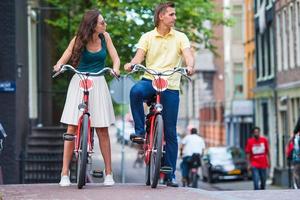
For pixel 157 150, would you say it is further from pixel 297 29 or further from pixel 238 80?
pixel 238 80

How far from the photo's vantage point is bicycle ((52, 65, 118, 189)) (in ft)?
35.1

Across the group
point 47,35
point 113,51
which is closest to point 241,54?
point 47,35

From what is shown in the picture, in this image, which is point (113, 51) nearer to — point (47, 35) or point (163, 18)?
point (163, 18)

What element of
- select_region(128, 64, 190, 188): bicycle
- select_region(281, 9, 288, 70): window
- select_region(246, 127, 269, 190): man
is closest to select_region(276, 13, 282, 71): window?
select_region(281, 9, 288, 70): window

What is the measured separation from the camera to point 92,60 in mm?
11312

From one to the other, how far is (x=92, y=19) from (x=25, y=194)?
2085 mm

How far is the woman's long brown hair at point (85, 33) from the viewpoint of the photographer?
1120 cm

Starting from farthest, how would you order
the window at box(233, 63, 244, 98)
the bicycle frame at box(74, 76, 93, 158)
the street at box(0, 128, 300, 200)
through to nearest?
the window at box(233, 63, 244, 98)
the bicycle frame at box(74, 76, 93, 158)
the street at box(0, 128, 300, 200)

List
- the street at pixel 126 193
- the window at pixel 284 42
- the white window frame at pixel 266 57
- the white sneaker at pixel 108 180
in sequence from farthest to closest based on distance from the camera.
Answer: the white window frame at pixel 266 57, the window at pixel 284 42, the white sneaker at pixel 108 180, the street at pixel 126 193

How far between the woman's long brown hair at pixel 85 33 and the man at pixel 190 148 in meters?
16.5

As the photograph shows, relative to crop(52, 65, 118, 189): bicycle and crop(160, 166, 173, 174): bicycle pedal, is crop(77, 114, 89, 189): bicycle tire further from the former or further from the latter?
crop(160, 166, 173, 174): bicycle pedal

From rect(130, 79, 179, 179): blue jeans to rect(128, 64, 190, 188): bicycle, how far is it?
3.5 inches

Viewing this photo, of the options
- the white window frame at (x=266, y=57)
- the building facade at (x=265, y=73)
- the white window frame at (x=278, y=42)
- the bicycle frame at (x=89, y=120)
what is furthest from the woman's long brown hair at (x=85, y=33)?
the white window frame at (x=266, y=57)

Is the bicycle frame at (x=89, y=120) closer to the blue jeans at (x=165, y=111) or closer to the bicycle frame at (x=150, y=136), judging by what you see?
the blue jeans at (x=165, y=111)
